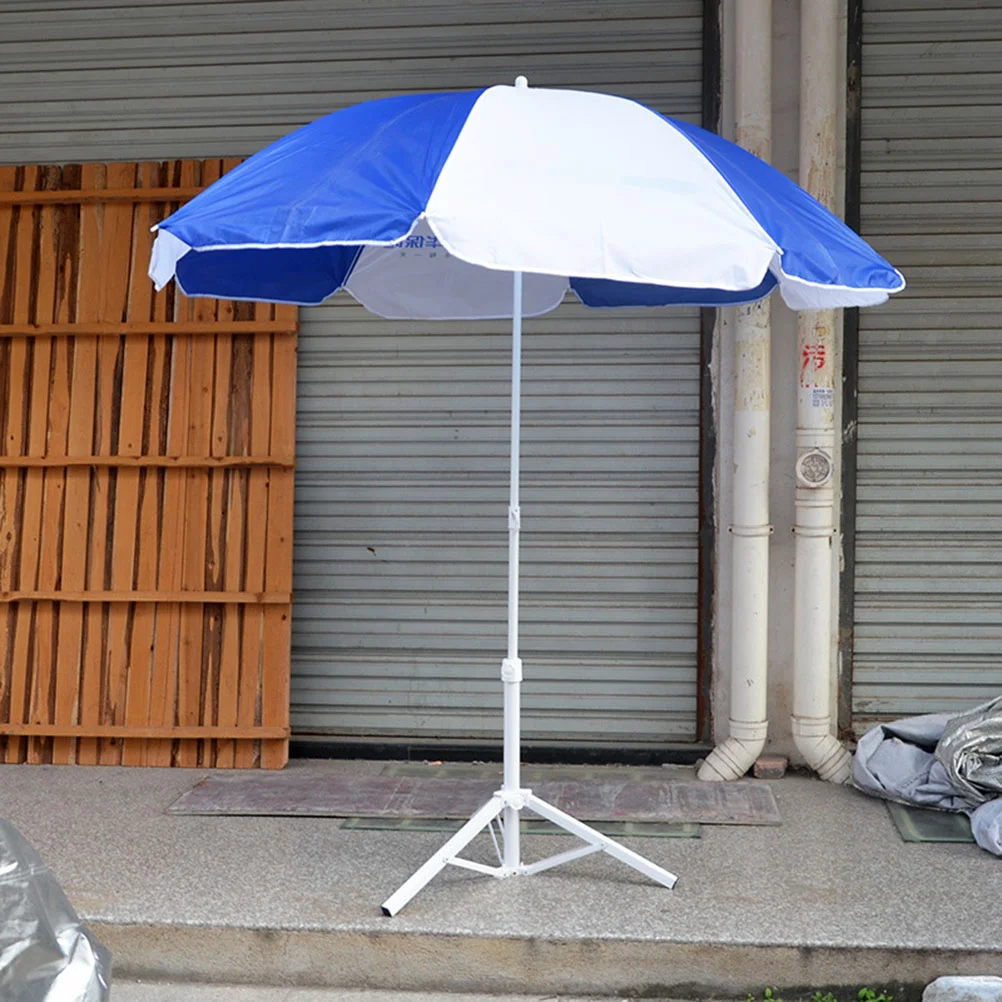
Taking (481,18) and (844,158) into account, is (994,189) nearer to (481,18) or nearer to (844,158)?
(844,158)

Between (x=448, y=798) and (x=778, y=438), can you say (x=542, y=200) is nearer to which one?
(x=778, y=438)

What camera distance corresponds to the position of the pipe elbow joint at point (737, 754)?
222 inches

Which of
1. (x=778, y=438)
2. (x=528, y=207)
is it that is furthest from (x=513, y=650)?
(x=778, y=438)

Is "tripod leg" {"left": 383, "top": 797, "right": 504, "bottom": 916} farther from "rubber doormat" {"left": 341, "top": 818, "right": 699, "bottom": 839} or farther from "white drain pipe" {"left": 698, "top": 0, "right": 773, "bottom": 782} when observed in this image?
"white drain pipe" {"left": 698, "top": 0, "right": 773, "bottom": 782}

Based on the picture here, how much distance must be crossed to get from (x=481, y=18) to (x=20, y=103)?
2.33m

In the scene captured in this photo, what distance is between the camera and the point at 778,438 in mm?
5750

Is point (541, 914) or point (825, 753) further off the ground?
point (825, 753)

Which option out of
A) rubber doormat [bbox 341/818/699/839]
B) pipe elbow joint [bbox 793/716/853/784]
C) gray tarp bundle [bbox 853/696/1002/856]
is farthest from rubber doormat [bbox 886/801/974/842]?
rubber doormat [bbox 341/818/699/839]

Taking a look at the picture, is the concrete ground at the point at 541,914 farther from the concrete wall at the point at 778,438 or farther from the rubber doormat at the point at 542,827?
the concrete wall at the point at 778,438

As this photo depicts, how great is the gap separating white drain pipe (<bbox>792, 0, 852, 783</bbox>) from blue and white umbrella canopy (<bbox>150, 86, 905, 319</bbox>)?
5.03 feet

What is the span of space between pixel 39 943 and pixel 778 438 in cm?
406

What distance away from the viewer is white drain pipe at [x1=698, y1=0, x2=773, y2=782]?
5527mm

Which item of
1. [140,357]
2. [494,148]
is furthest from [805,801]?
[140,357]

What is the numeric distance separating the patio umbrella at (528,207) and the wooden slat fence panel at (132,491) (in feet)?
5.39
